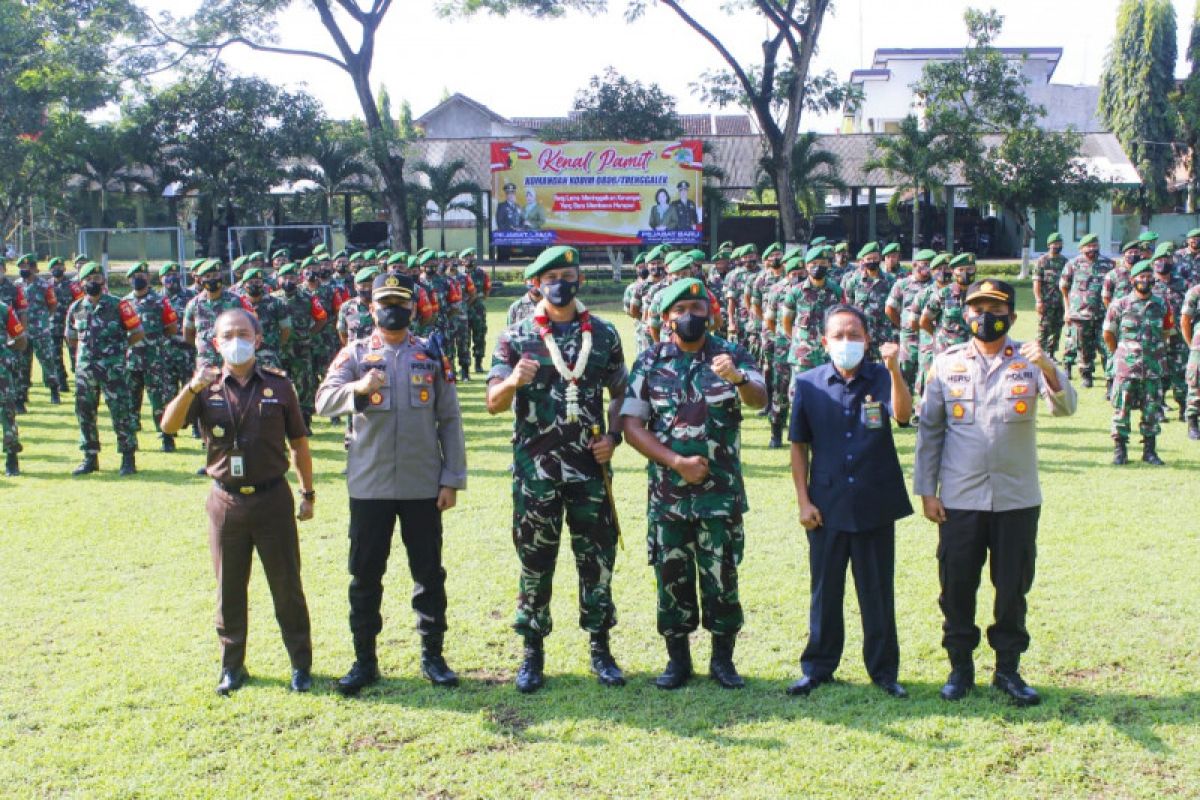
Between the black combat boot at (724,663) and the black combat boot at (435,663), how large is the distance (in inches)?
49.5

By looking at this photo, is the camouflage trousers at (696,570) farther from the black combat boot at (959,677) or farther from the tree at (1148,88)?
the tree at (1148,88)

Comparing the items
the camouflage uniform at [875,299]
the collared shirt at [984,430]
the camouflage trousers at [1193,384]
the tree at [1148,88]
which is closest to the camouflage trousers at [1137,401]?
the camouflage trousers at [1193,384]

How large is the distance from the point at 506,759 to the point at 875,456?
6.83 ft

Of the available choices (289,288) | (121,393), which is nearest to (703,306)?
(121,393)

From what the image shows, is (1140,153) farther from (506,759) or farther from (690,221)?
(506,759)

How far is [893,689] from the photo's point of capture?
5262mm

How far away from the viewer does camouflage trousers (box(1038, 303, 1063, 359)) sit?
17.4 metres

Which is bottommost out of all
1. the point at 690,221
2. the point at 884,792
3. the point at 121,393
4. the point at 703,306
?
the point at 884,792

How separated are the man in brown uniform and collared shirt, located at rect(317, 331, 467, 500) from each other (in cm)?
29

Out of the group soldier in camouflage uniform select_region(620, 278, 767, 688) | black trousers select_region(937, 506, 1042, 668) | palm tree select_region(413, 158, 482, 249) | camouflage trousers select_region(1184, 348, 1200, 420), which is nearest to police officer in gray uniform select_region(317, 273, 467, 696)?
soldier in camouflage uniform select_region(620, 278, 767, 688)

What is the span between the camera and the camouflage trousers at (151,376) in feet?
36.9

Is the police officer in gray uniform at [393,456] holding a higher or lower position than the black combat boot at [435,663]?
higher

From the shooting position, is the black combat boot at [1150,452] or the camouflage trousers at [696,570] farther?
the black combat boot at [1150,452]

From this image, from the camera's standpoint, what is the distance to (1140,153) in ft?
144
